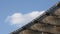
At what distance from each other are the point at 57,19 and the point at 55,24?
6.2 inches

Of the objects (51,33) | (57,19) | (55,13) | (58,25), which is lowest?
(51,33)

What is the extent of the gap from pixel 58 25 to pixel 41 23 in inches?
17.4

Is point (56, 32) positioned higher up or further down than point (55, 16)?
further down

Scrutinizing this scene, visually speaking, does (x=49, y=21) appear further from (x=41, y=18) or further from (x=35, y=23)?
(x=35, y=23)

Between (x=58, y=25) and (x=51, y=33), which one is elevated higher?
(x=58, y=25)

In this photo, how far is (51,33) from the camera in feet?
6.67

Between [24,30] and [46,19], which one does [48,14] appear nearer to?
[46,19]

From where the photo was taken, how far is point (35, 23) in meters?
2.20

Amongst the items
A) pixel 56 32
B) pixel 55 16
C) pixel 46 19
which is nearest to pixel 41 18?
pixel 46 19

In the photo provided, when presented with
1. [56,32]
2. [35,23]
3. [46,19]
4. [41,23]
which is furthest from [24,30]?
[56,32]

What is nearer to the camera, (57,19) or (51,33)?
(51,33)

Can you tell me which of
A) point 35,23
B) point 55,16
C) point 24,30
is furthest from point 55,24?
point 24,30

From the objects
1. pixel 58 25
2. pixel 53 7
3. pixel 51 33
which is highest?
pixel 53 7

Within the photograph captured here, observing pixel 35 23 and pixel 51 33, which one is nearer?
pixel 51 33
